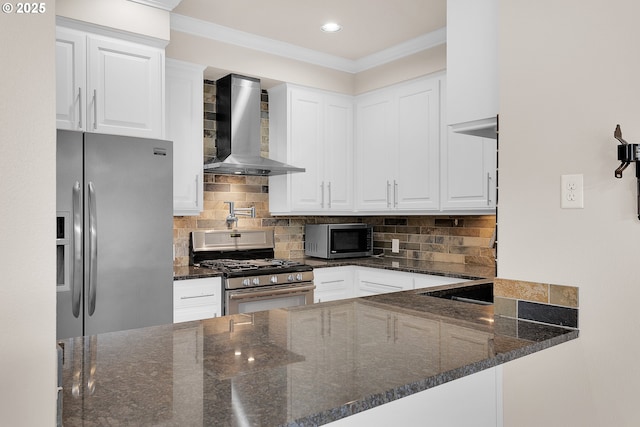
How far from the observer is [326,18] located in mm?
3348

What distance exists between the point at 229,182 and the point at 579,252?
2.97m

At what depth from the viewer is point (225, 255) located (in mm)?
3867

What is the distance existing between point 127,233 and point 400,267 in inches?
78.3

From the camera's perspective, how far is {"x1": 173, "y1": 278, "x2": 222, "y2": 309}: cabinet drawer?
10.0ft

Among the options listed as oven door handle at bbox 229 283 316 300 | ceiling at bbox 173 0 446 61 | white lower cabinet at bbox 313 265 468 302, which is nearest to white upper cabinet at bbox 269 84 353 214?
ceiling at bbox 173 0 446 61

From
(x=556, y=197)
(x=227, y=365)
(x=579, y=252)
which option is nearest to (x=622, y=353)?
(x=579, y=252)

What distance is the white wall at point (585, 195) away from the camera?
140 centimetres

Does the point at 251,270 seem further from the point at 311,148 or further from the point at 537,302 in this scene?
the point at 537,302

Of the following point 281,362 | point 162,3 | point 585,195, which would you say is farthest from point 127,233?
point 585,195

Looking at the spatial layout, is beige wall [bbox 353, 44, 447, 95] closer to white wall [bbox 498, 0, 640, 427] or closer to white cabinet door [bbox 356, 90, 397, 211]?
white cabinet door [bbox 356, 90, 397, 211]

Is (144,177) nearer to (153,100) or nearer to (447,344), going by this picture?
(153,100)

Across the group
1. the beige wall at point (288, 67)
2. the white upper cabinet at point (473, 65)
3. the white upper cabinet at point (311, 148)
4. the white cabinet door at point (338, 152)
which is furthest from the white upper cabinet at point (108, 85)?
the white upper cabinet at point (473, 65)

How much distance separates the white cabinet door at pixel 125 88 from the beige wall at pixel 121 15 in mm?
97

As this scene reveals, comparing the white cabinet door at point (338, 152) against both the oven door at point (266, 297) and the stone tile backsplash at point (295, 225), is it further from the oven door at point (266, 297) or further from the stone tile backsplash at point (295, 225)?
the oven door at point (266, 297)
